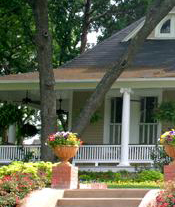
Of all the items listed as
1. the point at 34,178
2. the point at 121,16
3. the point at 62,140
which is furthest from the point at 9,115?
the point at 121,16

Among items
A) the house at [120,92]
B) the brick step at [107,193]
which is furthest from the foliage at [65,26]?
the brick step at [107,193]

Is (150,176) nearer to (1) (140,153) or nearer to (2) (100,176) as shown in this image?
(2) (100,176)

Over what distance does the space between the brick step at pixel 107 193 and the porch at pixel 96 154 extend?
8142 mm

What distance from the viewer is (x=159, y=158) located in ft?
70.9

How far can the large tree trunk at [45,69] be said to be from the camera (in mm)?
21359

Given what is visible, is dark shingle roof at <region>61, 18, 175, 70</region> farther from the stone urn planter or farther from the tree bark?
the stone urn planter

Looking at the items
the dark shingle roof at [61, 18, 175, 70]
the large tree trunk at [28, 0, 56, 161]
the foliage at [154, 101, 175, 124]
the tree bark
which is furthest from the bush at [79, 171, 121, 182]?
the tree bark

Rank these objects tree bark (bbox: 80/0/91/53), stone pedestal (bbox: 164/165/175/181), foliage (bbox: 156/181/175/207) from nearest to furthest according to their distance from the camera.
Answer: foliage (bbox: 156/181/175/207), stone pedestal (bbox: 164/165/175/181), tree bark (bbox: 80/0/91/53)

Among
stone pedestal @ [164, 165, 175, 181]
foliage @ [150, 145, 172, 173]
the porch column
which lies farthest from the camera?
the porch column

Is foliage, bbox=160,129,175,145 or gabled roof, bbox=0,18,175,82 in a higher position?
gabled roof, bbox=0,18,175,82

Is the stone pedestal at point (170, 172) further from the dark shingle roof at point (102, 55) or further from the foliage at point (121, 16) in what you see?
the foliage at point (121, 16)

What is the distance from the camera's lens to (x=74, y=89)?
24469mm

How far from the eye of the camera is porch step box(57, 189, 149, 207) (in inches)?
540

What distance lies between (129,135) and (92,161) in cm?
227
